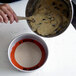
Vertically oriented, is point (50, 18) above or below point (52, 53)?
above

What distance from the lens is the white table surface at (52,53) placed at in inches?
20.2

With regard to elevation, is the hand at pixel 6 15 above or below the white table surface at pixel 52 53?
above

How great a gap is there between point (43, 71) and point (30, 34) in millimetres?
137

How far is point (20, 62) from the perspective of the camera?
0.51 m

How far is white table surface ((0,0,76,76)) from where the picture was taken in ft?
1.68

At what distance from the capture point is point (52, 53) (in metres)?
0.54

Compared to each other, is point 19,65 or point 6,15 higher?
point 6,15

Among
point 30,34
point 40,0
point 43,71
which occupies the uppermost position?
point 40,0

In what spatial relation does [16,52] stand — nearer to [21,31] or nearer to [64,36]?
[21,31]

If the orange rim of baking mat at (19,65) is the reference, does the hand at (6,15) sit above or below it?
above

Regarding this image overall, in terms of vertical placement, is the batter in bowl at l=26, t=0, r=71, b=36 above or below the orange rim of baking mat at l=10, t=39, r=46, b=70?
above

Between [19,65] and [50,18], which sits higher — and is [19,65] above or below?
below

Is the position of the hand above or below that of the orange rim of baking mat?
above

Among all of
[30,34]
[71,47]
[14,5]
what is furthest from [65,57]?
[14,5]
